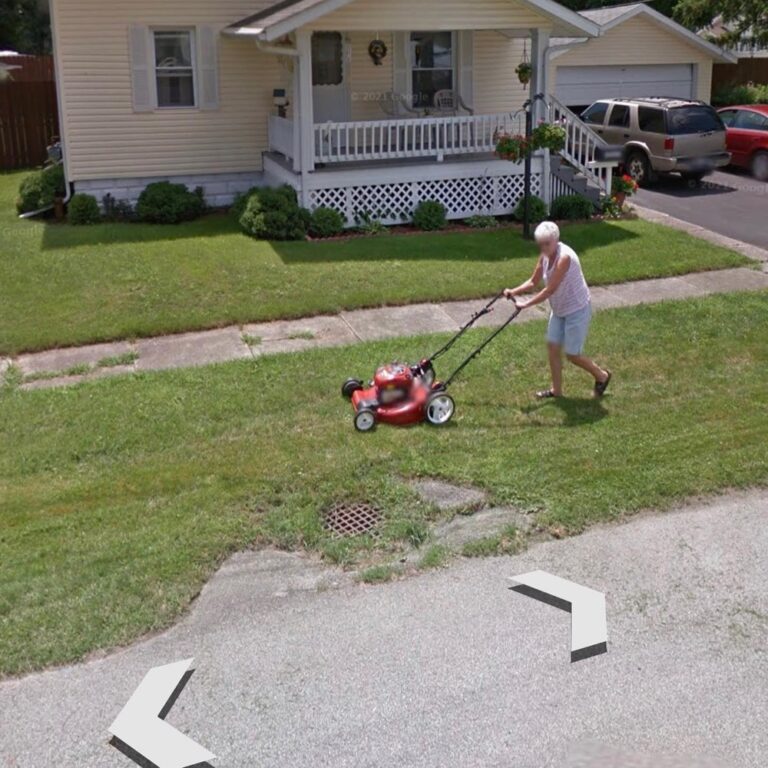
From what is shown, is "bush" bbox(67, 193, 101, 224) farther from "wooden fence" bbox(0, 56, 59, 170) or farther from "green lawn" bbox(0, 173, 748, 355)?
"wooden fence" bbox(0, 56, 59, 170)

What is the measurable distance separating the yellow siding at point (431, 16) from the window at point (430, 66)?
259 centimetres

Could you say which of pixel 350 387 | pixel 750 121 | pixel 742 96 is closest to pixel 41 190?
pixel 350 387

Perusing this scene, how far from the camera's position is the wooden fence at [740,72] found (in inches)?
1159

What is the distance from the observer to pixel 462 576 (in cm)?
583

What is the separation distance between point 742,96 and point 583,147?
12897 millimetres

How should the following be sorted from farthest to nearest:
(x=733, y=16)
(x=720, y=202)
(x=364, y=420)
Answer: (x=733, y=16), (x=720, y=202), (x=364, y=420)

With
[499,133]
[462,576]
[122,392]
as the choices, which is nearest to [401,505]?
[462,576]

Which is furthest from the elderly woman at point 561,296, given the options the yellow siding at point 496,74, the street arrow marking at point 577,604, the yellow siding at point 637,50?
the yellow siding at point 637,50

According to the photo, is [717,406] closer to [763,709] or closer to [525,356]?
[525,356]

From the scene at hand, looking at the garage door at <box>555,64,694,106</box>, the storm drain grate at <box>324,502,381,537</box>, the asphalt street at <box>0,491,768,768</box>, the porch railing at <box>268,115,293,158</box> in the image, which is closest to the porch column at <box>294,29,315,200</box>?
the porch railing at <box>268,115,293,158</box>

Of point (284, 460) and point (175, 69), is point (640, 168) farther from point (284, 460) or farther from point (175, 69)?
point (284, 460)

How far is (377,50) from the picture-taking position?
17438 mm

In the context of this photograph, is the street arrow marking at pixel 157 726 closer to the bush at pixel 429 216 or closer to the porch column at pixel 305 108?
the porch column at pixel 305 108

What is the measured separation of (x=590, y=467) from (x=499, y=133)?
10.4 metres
